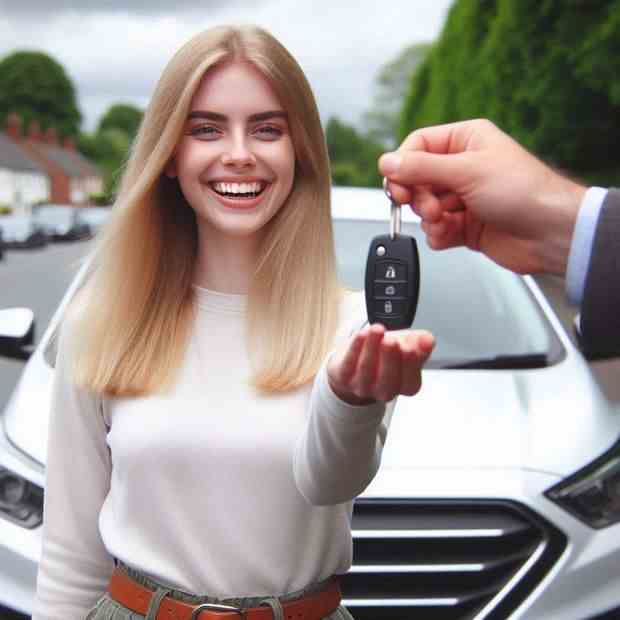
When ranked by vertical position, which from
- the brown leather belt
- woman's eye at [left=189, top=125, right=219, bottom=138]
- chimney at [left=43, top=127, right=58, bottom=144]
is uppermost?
woman's eye at [left=189, top=125, right=219, bottom=138]

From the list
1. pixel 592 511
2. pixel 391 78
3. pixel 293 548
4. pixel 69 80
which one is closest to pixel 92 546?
pixel 293 548

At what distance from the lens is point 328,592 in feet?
6.15

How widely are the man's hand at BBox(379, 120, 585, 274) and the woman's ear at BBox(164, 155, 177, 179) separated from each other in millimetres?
793

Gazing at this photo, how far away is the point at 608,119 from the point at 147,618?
14.4 metres

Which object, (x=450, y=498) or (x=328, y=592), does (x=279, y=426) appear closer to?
(x=328, y=592)

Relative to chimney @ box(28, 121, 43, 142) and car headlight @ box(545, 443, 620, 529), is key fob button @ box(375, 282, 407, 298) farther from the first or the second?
chimney @ box(28, 121, 43, 142)

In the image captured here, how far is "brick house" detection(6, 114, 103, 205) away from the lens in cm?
9531

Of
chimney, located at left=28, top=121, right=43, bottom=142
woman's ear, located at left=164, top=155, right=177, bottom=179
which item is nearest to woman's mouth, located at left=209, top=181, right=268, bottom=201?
woman's ear, located at left=164, top=155, right=177, bottom=179

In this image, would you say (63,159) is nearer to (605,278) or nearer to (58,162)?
(58,162)

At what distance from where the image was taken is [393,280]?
1459 mm

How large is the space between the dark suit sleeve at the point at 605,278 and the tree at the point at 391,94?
8030 cm

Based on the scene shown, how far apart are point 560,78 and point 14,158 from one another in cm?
7978

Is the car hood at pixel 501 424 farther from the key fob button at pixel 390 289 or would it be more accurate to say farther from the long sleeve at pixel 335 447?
the key fob button at pixel 390 289

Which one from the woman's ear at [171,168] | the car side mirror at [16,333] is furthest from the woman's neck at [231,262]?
the car side mirror at [16,333]
